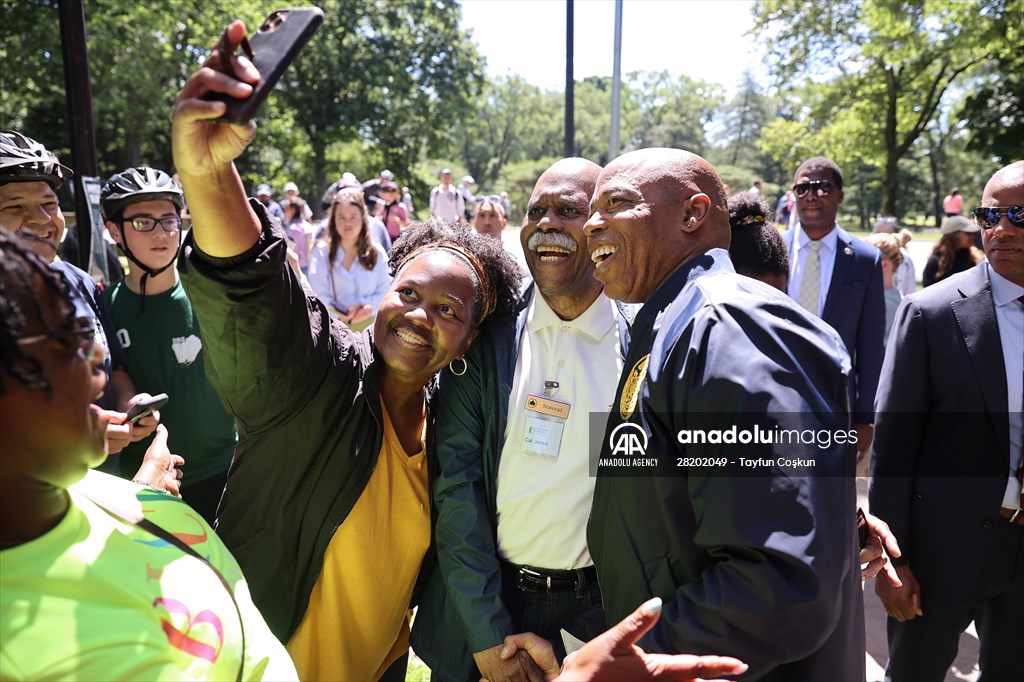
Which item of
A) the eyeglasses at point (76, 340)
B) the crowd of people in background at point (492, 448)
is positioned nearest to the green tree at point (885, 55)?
the crowd of people in background at point (492, 448)

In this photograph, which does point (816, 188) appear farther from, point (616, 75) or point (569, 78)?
point (569, 78)

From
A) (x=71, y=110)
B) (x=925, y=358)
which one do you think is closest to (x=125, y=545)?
(x=925, y=358)

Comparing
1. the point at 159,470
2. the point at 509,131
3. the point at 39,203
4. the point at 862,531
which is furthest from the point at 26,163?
the point at 509,131

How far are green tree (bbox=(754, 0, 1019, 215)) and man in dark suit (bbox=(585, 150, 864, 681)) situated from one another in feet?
59.5

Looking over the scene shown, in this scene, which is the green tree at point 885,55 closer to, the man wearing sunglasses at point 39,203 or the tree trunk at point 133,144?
the man wearing sunglasses at point 39,203

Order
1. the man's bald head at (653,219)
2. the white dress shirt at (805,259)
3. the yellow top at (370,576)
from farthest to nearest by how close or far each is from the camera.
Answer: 1. the white dress shirt at (805,259)
2. the yellow top at (370,576)
3. the man's bald head at (653,219)

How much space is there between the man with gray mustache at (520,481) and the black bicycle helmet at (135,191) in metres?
1.96

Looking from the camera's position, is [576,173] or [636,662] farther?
[576,173]

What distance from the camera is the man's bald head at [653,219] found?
1788 millimetres

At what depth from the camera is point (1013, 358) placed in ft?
8.74

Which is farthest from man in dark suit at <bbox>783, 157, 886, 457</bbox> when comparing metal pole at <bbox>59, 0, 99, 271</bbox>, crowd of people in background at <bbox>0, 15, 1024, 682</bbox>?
metal pole at <bbox>59, 0, 99, 271</bbox>

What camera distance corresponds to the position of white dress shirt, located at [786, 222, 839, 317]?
4652 millimetres

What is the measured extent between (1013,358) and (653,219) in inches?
71.3

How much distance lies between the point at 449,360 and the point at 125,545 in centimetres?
126
